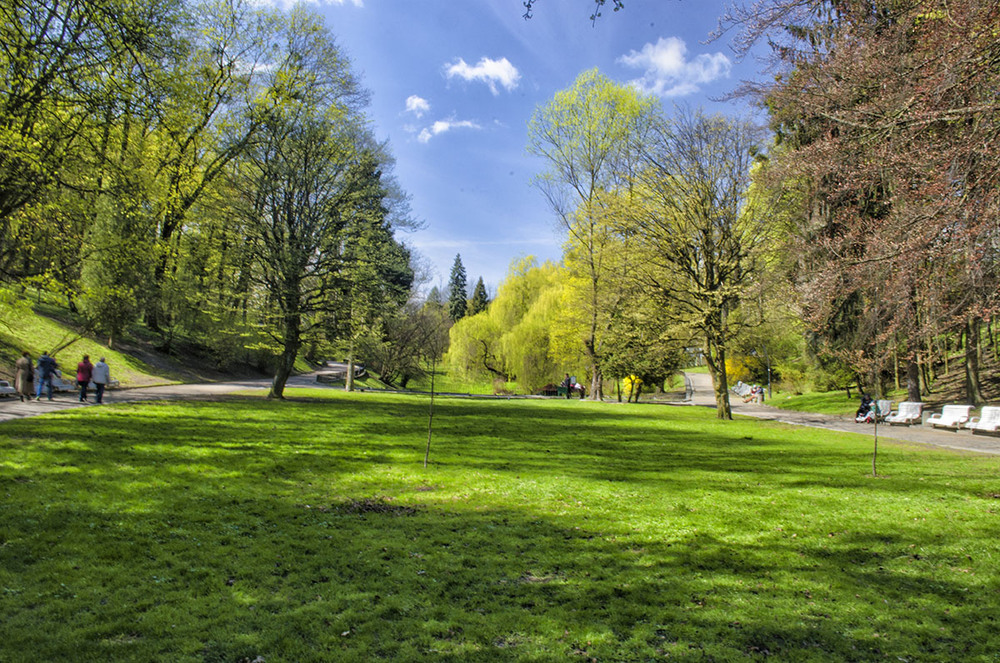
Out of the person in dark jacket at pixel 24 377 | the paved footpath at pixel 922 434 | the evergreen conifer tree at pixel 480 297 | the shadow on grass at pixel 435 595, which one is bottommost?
the shadow on grass at pixel 435 595

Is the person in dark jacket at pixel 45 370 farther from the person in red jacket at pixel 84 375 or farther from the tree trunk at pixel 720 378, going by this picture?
the tree trunk at pixel 720 378

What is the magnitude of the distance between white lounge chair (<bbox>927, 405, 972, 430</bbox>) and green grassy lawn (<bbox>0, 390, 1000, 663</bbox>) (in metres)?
8.98

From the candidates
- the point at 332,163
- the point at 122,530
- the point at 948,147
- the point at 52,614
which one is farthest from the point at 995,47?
the point at 332,163

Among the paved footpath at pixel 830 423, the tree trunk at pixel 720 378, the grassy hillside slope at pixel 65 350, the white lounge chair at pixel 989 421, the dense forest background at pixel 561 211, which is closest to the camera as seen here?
the dense forest background at pixel 561 211

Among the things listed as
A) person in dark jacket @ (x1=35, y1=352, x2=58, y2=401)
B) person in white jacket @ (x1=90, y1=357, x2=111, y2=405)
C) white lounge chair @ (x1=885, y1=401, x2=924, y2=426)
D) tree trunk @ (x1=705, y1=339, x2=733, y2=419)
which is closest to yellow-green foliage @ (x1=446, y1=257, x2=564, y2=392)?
tree trunk @ (x1=705, y1=339, x2=733, y2=419)

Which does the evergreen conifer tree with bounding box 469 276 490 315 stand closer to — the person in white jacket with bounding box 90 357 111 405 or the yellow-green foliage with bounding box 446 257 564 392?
the yellow-green foliage with bounding box 446 257 564 392

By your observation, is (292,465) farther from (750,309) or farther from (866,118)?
(750,309)

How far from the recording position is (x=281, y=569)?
4605 millimetres

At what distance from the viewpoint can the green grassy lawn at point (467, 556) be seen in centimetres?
349

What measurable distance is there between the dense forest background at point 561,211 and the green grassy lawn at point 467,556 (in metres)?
3.32

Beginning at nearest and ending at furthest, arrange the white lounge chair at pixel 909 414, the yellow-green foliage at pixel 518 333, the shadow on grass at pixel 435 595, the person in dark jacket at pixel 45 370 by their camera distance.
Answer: the shadow on grass at pixel 435 595, the person in dark jacket at pixel 45 370, the white lounge chair at pixel 909 414, the yellow-green foliage at pixel 518 333

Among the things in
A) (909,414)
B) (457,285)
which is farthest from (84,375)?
(457,285)

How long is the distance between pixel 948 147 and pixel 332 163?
18418mm

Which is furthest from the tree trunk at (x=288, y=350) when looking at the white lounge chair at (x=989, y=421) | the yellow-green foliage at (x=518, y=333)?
the white lounge chair at (x=989, y=421)
